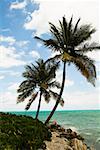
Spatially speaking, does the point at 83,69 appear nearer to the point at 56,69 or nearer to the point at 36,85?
the point at 56,69

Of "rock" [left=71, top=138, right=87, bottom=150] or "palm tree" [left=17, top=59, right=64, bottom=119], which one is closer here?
"rock" [left=71, top=138, right=87, bottom=150]

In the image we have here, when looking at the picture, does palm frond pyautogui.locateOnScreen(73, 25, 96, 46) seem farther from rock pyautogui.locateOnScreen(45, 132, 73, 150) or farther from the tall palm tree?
rock pyautogui.locateOnScreen(45, 132, 73, 150)

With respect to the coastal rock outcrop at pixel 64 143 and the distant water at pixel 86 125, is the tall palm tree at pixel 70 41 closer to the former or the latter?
the coastal rock outcrop at pixel 64 143

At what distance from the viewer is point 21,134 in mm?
12984

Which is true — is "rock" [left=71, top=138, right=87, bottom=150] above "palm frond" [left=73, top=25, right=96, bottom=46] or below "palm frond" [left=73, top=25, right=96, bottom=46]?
below

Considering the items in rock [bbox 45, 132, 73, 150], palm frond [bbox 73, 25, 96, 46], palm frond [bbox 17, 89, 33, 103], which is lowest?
rock [bbox 45, 132, 73, 150]

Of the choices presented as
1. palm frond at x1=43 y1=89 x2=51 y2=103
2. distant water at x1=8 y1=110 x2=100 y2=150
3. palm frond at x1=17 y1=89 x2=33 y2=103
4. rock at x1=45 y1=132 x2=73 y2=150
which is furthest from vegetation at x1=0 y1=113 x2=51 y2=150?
distant water at x1=8 y1=110 x2=100 y2=150

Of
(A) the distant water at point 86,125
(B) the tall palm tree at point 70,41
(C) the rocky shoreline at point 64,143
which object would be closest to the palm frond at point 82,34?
(B) the tall palm tree at point 70,41

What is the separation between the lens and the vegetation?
12.0 metres

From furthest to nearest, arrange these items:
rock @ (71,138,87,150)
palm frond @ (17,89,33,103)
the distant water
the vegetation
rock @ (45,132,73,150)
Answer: the distant water < palm frond @ (17,89,33,103) < rock @ (71,138,87,150) < rock @ (45,132,73,150) < the vegetation

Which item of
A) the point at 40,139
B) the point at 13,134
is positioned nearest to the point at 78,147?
the point at 40,139

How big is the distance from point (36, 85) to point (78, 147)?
7505mm

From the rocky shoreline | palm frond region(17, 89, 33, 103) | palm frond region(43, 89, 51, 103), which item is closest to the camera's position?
the rocky shoreline

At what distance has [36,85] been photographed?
73.3 feet
